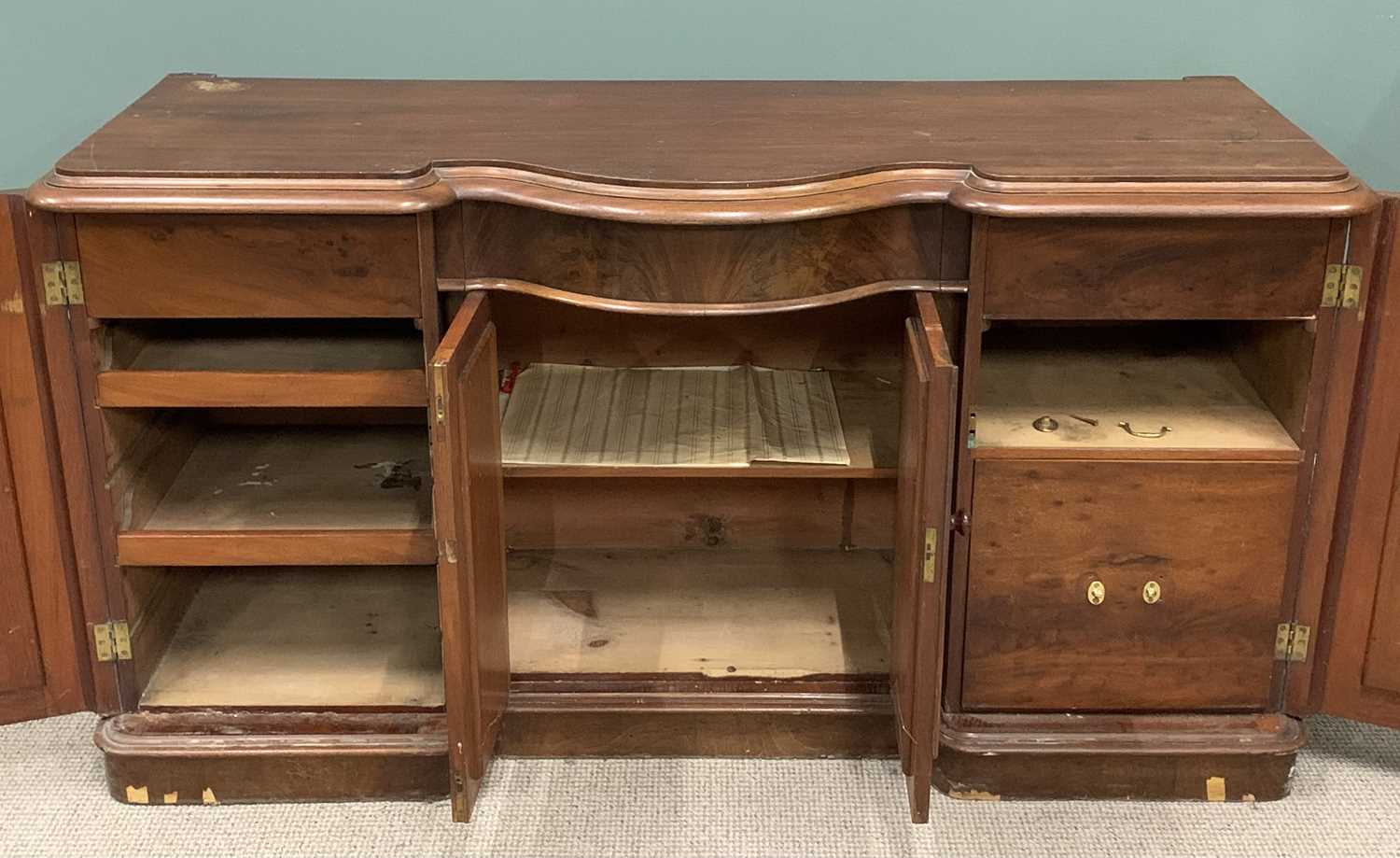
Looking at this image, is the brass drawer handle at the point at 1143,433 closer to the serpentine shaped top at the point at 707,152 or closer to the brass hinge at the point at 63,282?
the serpentine shaped top at the point at 707,152

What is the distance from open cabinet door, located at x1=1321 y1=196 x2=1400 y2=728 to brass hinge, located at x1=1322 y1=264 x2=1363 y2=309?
0.02 m

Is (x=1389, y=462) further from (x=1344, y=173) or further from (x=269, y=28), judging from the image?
(x=269, y=28)

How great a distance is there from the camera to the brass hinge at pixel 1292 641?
189 centimetres

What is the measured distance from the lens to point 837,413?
2.06 m

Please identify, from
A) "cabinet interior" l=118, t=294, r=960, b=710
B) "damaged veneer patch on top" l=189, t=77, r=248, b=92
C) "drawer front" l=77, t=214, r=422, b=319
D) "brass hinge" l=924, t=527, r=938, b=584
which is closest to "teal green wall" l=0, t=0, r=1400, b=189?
"damaged veneer patch on top" l=189, t=77, r=248, b=92

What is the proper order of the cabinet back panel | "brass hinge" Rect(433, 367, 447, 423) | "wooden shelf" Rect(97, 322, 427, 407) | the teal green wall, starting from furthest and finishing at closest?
the cabinet back panel
the teal green wall
"wooden shelf" Rect(97, 322, 427, 407)
"brass hinge" Rect(433, 367, 447, 423)

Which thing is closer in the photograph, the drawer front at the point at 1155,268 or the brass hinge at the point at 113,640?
the drawer front at the point at 1155,268

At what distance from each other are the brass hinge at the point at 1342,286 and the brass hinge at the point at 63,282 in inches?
52.9

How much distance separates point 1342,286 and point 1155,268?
0.68 feet

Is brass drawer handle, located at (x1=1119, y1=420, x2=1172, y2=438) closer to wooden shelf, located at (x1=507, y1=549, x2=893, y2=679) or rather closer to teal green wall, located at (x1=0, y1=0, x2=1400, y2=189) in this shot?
wooden shelf, located at (x1=507, y1=549, x2=893, y2=679)

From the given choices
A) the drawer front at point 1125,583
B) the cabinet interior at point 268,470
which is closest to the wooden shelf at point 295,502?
the cabinet interior at point 268,470

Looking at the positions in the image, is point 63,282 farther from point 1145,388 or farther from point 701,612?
point 1145,388

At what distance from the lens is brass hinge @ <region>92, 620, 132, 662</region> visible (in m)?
1.89

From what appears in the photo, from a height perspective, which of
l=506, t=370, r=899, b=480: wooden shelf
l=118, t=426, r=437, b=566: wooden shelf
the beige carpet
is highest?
l=506, t=370, r=899, b=480: wooden shelf
